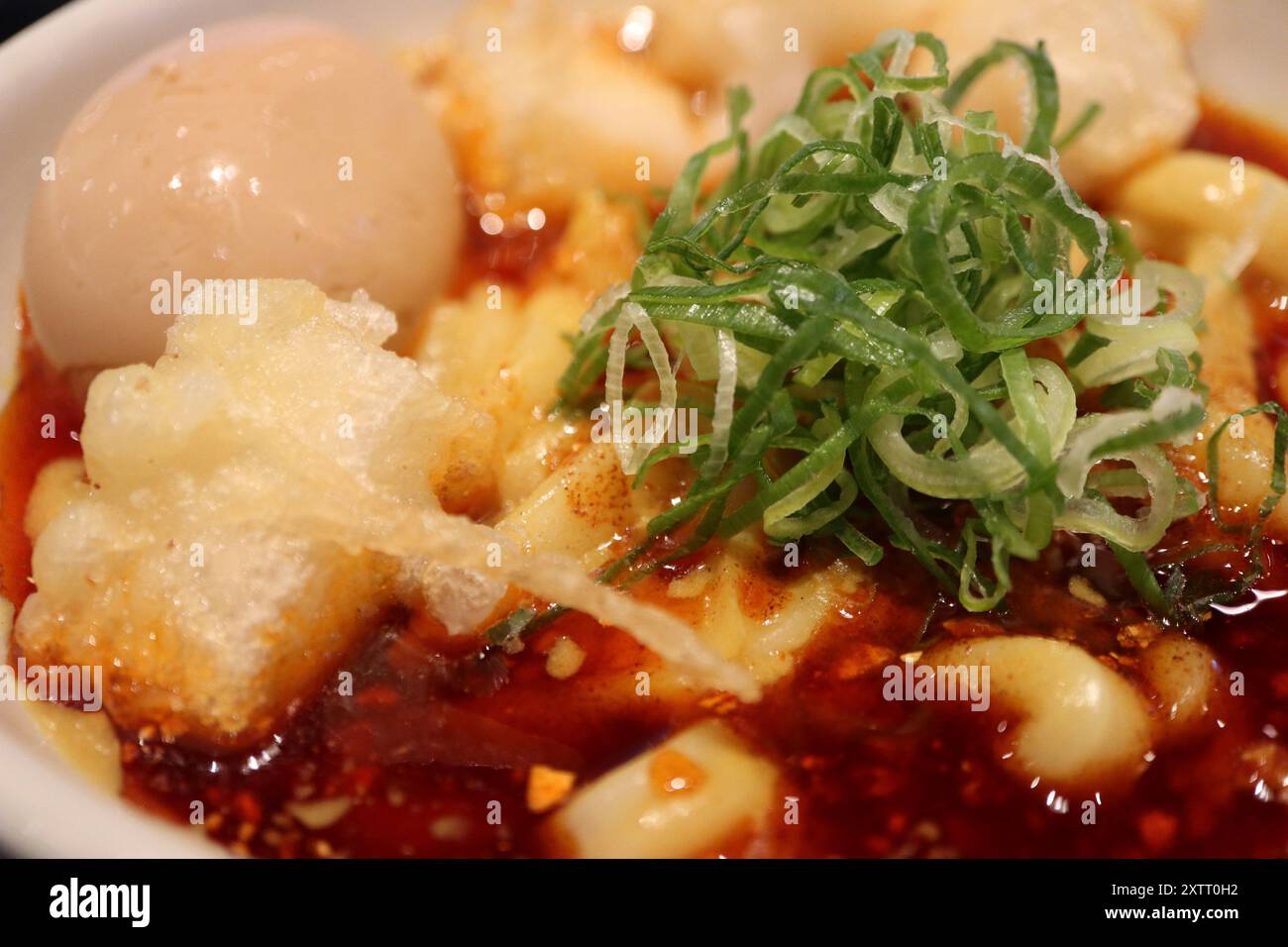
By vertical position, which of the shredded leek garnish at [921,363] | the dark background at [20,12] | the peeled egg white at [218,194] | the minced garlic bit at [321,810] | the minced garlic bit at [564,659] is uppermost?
the dark background at [20,12]

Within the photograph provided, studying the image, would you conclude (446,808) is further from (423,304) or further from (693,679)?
(423,304)

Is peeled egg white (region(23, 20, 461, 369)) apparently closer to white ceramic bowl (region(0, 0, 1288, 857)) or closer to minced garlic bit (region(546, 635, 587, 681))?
white ceramic bowl (region(0, 0, 1288, 857))

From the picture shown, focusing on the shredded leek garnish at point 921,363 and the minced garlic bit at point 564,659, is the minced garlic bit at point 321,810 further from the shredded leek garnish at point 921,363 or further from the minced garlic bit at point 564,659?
the shredded leek garnish at point 921,363

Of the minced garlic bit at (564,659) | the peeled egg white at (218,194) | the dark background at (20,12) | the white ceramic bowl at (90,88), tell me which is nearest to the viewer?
the white ceramic bowl at (90,88)

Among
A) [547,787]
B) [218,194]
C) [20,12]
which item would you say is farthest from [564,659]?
[20,12]

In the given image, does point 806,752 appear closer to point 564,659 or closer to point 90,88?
point 564,659

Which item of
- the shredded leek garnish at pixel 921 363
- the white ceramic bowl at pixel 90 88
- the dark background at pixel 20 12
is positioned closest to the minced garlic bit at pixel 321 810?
the white ceramic bowl at pixel 90 88
